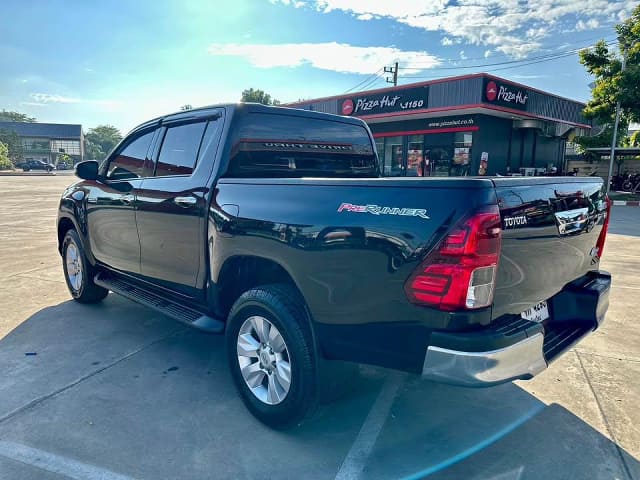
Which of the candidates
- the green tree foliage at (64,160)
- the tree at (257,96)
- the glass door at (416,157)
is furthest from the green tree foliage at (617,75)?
the green tree foliage at (64,160)

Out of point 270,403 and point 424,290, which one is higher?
point 424,290

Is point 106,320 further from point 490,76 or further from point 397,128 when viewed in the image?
point 397,128

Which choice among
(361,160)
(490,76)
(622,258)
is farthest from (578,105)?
(361,160)

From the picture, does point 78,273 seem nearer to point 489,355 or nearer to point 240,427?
point 240,427

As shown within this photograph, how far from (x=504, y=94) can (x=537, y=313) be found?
19.2m

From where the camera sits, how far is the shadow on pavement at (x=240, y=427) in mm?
2516

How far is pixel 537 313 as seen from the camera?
2703 mm

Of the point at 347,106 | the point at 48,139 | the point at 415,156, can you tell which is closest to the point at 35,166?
the point at 48,139

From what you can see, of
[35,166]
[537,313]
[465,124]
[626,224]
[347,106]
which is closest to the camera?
[537,313]

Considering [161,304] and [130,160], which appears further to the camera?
[130,160]

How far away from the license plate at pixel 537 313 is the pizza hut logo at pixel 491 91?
701 inches

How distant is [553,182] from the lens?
2568 millimetres

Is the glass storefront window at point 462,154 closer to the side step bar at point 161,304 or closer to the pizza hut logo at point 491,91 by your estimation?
the pizza hut logo at point 491,91

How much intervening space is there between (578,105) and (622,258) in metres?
21.8
